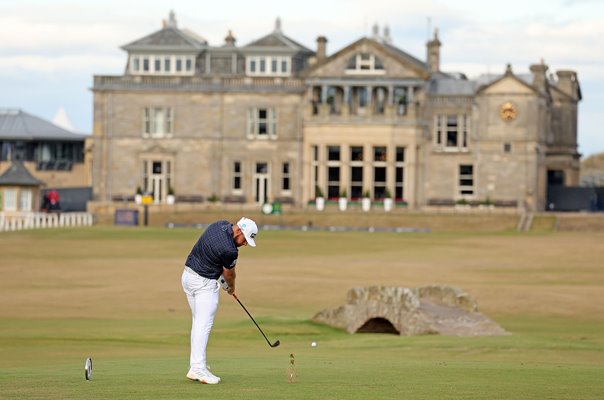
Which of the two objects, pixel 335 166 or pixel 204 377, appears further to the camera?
pixel 335 166

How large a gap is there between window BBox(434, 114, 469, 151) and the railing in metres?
22.7

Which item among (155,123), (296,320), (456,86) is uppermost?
(456,86)

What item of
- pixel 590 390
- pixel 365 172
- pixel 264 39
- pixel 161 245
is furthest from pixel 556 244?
A: pixel 590 390

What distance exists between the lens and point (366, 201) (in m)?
97.5

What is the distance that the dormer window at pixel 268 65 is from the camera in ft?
339

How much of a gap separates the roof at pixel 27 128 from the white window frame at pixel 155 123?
1969 cm

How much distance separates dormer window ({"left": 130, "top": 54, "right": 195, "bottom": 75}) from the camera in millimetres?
103812

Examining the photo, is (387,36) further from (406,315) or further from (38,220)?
(406,315)

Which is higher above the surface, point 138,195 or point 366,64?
point 366,64

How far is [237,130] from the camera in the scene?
102m

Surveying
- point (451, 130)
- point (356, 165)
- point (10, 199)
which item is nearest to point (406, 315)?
point (10, 199)

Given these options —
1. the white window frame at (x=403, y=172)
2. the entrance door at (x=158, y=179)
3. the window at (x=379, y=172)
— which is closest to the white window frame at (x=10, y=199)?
the entrance door at (x=158, y=179)

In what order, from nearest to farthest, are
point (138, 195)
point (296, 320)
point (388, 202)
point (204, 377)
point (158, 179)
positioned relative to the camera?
point (204, 377) → point (296, 320) → point (388, 202) → point (138, 195) → point (158, 179)

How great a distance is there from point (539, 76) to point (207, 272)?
267 ft
